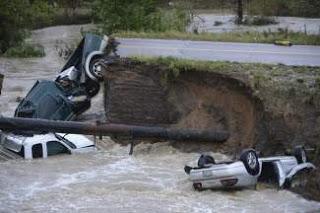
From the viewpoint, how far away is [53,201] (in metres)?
16.0

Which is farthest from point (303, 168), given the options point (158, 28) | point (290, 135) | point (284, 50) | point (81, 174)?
point (158, 28)

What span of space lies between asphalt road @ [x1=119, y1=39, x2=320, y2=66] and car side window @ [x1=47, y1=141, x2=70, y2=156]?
18.2 feet

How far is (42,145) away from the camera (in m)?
20.0

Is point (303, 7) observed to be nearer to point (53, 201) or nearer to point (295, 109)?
point (295, 109)

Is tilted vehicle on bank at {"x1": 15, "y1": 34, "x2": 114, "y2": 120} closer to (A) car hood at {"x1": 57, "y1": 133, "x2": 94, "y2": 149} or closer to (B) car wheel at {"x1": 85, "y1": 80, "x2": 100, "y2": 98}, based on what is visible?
(B) car wheel at {"x1": 85, "y1": 80, "x2": 100, "y2": 98}

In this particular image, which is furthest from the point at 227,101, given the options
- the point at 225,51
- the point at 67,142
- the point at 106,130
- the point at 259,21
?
the point at 259,21

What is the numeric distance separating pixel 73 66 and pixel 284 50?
8.22 m

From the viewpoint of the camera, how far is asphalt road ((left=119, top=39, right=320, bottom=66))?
2272cm

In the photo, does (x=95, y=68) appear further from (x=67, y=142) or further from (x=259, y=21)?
→ (x=259, y=21)

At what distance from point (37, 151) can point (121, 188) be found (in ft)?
12.9

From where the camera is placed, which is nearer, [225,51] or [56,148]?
[56,148]

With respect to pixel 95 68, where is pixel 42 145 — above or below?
below

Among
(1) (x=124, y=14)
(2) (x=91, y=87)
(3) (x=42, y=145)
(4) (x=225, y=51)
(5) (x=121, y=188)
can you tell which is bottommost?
(5) (x=121, y=188)

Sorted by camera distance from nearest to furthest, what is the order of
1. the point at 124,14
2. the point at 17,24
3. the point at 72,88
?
the point at 72,88
the point at 124,14
the point at 17,24
